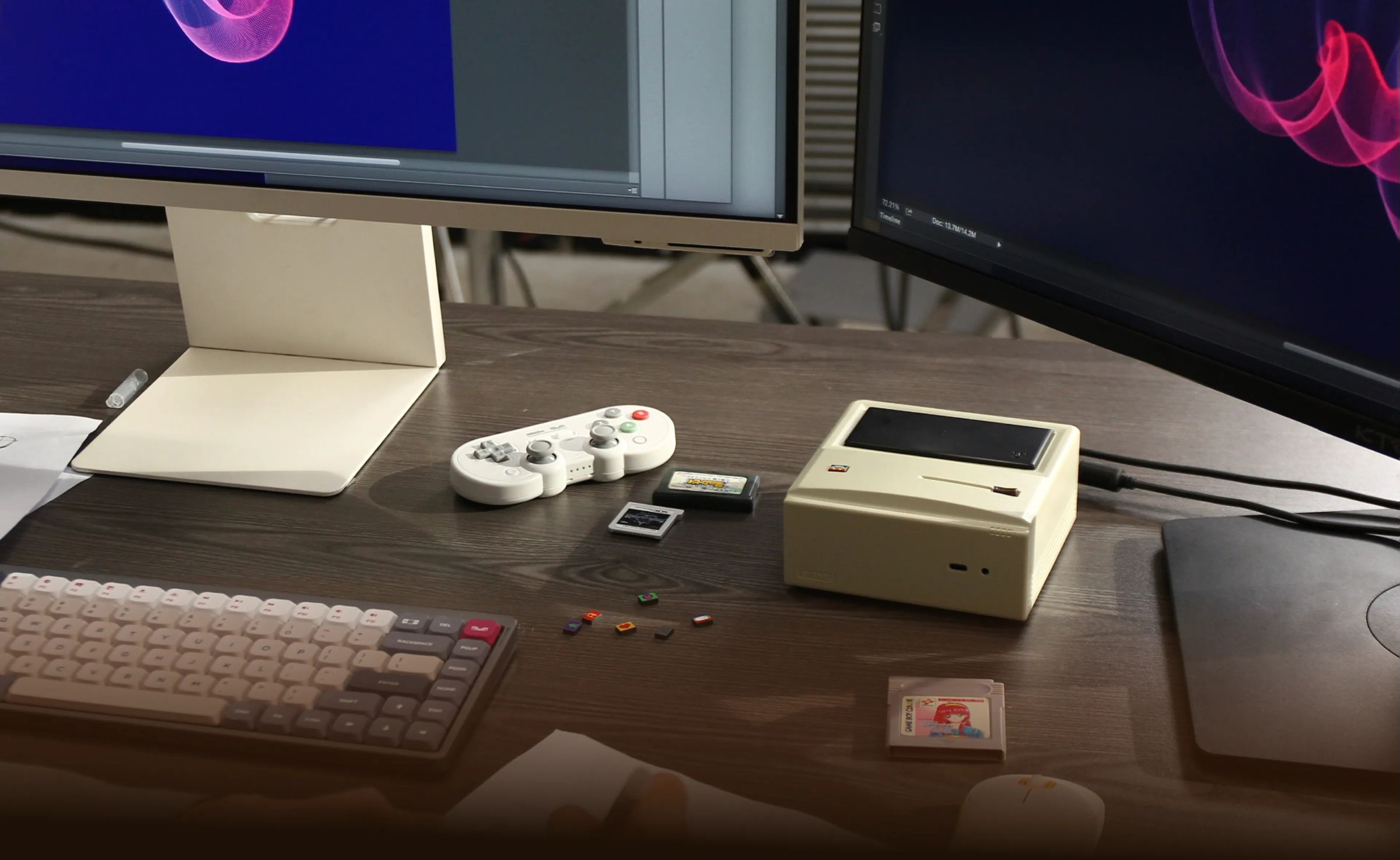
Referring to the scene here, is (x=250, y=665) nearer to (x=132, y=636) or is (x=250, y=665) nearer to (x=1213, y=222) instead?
(x=132, y=636)

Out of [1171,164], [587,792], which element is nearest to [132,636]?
[587,792]

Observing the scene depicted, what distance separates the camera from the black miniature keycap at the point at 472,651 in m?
0.71

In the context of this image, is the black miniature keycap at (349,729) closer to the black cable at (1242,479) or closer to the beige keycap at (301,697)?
the beige keycap at (301,697)

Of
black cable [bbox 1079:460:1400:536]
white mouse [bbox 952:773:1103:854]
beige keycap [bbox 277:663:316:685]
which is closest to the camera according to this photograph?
white mouse [bbox 952:773:1103:854]

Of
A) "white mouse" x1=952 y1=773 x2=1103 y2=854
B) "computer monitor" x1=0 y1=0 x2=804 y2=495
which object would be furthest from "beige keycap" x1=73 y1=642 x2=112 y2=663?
"white mouse" x1=952 y1=773 x2=1103 y2=854

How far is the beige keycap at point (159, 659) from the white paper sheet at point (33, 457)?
8.6 inches

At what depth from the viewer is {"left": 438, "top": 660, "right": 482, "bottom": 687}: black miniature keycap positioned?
691mm

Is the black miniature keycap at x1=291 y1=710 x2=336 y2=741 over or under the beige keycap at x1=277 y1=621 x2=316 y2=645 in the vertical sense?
under

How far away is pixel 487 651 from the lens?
2.35ft

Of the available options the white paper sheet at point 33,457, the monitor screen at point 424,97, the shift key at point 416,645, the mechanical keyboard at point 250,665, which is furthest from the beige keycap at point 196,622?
the monitor screen at point 424,97

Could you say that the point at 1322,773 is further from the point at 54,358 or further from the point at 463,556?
the point at 54,358

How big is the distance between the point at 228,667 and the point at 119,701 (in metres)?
0.06

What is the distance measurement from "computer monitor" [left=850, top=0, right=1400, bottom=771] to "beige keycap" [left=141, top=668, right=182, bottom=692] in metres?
0.52

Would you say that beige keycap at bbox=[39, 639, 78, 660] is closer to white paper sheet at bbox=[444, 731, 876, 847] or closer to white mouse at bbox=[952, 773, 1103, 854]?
white paper sheet at bbox=[444, 731, 876, 847]
